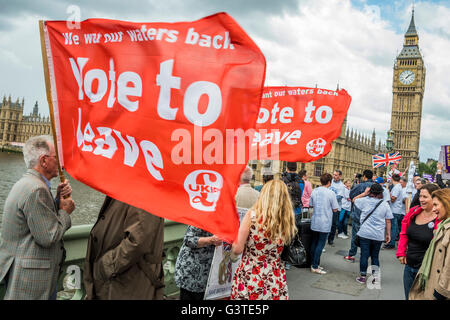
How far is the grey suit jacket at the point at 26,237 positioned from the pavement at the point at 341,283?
11.9 ft

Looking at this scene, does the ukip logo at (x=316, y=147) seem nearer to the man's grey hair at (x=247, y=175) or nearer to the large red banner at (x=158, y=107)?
the man's grey hair at (x=247, y=175)

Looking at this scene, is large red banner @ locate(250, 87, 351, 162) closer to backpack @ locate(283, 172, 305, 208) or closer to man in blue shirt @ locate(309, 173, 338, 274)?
backpack @ locate(283, 172, 305, 208)

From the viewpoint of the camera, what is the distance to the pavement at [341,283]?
5.34m

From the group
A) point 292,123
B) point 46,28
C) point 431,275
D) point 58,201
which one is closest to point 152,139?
point 58,201

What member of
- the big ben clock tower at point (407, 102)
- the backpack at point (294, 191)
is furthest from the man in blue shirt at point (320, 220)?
the big ben clock tower at point (407, 102)

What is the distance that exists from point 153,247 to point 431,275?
258 centimetres

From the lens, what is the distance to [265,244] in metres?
2.99

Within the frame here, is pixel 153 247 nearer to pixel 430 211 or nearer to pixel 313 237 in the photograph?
pixel 430 211

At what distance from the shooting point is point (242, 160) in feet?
7.59

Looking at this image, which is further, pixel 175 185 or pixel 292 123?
pixel 292 123

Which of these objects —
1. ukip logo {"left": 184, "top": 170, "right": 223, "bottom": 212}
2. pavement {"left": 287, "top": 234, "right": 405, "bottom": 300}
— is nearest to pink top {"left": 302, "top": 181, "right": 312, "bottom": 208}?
pavement {"left": 287, "top": 234, "right": 405, "bottom": 300}

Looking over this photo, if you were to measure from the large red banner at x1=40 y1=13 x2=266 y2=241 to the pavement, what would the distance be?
3.40 meters

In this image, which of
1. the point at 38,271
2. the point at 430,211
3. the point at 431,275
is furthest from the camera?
the point at 430,211

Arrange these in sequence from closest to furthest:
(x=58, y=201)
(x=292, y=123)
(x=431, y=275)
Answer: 1. (x=58, y=201)
2. (x=431, y=275)
3. (x=292, y=123)
